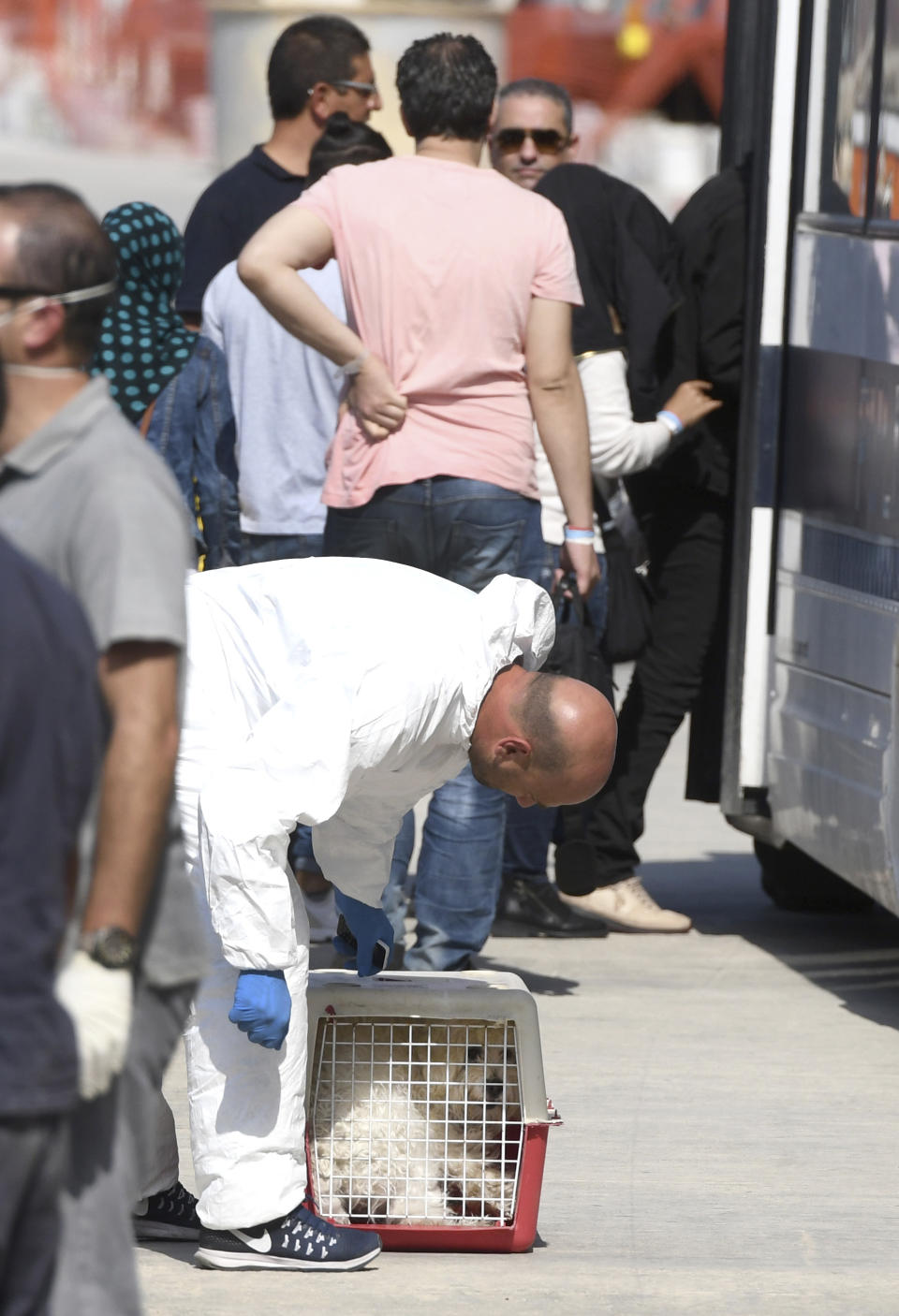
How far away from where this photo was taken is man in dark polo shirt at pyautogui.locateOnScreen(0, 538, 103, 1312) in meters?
2.03

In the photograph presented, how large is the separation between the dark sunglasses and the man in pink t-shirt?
1053 millimetres

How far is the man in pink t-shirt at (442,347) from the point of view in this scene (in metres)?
5.00

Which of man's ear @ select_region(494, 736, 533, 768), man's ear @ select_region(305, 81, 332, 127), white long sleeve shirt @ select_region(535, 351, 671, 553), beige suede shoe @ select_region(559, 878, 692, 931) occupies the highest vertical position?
man's ear @ select_region(305, 81, 332, 127)

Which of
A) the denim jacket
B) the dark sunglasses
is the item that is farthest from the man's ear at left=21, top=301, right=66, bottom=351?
the dark sunglasses

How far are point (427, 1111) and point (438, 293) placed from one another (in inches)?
77.7

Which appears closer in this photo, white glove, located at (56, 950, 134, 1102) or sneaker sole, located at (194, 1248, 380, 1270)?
white glove, located at (56, 950, 134, 1102)

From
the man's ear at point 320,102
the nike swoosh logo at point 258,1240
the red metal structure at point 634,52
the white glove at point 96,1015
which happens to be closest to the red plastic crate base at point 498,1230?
the nike swoosh logo at point 258,1240

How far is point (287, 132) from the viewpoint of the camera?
19.3 ft

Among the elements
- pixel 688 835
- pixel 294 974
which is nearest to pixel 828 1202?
pixel 294 974

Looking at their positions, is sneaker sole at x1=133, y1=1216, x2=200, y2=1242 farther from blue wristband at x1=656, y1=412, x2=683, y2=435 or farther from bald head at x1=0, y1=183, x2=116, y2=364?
blue wristband at x1=656, y1=412, x2=683, y2=435

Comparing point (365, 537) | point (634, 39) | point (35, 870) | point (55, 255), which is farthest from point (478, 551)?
point (634, 39)

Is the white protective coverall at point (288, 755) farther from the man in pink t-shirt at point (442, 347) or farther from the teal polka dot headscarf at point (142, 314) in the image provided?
the teal polka dot headscarf at point (142, 314)

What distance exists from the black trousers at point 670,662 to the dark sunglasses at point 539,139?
1.03m

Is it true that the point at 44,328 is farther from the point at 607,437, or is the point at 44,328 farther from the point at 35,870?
the point at 607,437
